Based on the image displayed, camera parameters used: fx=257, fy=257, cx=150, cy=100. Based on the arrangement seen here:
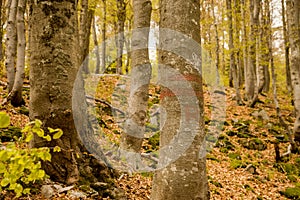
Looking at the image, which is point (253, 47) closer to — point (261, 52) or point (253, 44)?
point (253, 44)

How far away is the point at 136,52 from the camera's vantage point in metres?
5.82

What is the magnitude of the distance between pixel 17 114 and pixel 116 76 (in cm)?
906

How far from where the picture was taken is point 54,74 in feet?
10.8

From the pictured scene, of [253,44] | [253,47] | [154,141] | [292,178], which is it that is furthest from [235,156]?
[253,47]

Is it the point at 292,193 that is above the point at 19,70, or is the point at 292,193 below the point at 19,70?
below

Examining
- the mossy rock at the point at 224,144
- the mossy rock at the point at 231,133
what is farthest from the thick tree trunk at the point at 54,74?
the mossy rock at the point at 231,133

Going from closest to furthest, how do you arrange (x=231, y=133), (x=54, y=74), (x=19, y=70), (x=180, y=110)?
(x=180, y=110) < (x=54, y=74) < (x=19, y=70) < (x=231, y=133)

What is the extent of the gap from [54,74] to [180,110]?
1.73m

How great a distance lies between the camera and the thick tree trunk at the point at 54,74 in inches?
129

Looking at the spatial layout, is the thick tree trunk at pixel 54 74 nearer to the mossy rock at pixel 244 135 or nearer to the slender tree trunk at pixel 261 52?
the mossy rock at pixel 244 135

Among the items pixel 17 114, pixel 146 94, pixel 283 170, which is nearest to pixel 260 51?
pixel 283 170

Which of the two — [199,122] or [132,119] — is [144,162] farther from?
[199,122]

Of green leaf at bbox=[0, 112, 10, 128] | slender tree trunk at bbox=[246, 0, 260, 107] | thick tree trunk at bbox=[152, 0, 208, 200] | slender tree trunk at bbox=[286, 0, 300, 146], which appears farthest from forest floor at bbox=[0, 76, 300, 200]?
green leaf at bbox=[0, 112, 10, 128]

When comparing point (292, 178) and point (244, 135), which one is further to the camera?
point (244, 135)
